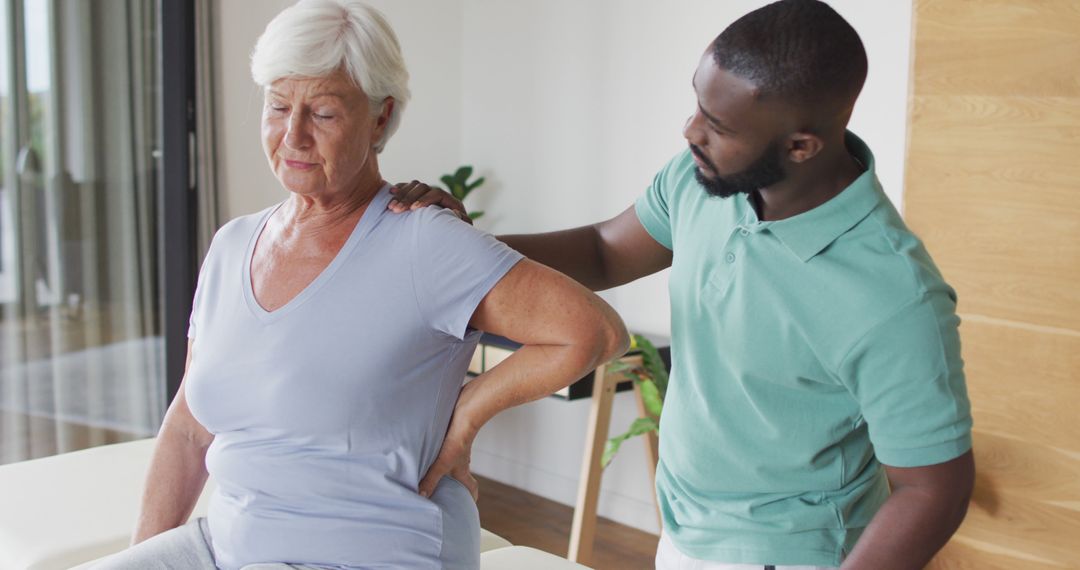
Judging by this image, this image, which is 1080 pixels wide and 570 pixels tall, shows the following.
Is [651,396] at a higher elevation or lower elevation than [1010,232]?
lower

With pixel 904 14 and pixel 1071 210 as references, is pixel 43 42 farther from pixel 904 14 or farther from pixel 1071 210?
pixel 1071 210

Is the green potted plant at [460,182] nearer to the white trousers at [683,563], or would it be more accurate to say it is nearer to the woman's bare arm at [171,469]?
the woman's bare arm at [171,469]

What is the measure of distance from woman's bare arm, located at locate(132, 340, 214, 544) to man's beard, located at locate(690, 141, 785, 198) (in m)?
0.94

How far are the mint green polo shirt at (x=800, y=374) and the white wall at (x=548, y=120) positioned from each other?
1825 millimetres

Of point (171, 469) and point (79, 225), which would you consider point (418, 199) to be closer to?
point (171, 469)

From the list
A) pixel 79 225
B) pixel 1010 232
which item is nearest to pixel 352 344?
pixel 1010 232

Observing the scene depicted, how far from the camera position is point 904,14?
2881 millimetres

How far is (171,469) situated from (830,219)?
1145 millimetres

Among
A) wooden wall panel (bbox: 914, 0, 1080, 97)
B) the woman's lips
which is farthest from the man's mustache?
wooden wall panel (bbox: 914, 0, 1080, 97)

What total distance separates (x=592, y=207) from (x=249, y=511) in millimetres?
2416

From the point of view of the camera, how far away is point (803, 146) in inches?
46.4

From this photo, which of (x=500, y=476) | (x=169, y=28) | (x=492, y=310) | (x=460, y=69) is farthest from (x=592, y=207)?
(x=492, y=310)

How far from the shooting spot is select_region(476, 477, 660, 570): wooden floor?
3453 millimetres

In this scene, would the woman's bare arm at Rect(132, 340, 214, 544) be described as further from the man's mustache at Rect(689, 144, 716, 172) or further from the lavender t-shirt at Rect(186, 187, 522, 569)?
the man's mustache at Rect(689, 144, 716, 172)
